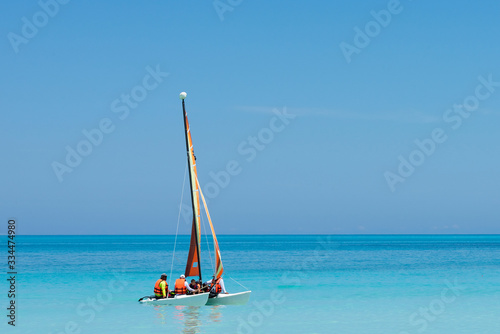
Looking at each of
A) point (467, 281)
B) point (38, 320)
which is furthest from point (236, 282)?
point (38, 320)

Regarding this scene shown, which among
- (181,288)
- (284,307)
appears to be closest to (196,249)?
(181,288)

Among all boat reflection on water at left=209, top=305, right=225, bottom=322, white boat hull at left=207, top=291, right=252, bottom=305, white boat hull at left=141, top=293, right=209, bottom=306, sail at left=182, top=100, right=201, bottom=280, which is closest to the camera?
boat reflection on water at left=209, top=305, right=225, bottom=322

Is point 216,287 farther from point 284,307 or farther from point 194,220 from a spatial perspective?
point 284,307

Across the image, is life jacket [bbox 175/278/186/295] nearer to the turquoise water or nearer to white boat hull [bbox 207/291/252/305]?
the turquoise water

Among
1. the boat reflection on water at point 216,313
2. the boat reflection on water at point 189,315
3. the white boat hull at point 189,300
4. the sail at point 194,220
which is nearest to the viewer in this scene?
the boat reflection on water at point 189,315

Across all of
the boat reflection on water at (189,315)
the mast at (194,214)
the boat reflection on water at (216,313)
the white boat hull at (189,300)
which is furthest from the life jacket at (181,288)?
the boat reflection on water at (216,313)

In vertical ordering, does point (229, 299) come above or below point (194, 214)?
below

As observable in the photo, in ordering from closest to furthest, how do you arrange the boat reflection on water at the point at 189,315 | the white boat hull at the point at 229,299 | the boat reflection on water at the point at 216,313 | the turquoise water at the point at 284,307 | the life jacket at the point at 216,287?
1. the boat reflection on water at the point at 189,315
2. the turquoise water at the point at 284,307
3. the boat reflection on water at the point at 216,313
4. the white boat hull at the point at 229,299
5. the life jacket at the point at 216,287

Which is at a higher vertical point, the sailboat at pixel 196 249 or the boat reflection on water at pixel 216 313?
the sailboat at pixel 196 249

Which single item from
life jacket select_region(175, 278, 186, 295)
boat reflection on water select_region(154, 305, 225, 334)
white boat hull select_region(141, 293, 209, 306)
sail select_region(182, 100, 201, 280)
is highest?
sail select_region(182, 100, 201, 280)

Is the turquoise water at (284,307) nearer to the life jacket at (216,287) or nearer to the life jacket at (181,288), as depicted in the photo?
the life jacket at (181,288)

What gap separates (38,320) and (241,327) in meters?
8.43

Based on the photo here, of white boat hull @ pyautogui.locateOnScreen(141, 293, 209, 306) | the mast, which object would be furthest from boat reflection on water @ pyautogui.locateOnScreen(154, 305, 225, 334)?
the mast

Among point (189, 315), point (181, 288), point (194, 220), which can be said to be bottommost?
point (189, 315)
